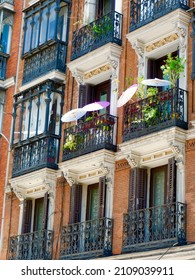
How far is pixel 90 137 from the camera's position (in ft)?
67.3

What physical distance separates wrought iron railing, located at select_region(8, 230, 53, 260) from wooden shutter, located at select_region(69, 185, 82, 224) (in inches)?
41.9

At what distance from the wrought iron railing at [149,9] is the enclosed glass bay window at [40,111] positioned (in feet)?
11.7

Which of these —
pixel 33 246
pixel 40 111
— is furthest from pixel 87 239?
pixel 40 111

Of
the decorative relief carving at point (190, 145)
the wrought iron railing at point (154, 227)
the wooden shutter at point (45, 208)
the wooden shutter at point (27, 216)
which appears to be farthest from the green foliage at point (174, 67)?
the wooden shutter at point (27, 216)

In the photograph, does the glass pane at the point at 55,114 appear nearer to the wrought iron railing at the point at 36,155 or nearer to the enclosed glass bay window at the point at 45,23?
the wrought iron railing at the point at 36,155

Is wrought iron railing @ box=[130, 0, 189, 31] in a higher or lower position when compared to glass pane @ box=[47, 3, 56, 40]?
lower

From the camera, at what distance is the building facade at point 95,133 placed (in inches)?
720

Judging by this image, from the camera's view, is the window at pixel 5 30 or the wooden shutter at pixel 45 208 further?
the window at pixel 5 30

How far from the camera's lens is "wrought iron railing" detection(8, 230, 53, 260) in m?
21.2

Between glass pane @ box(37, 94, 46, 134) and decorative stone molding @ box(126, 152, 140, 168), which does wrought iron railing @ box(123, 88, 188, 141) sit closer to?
decorative stone molding @ box(126, 152, 140, 168)

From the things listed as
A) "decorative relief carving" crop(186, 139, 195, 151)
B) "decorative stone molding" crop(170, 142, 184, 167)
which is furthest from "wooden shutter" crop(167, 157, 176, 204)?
"decorative relief carving" crop(186, 139, 195, 151)

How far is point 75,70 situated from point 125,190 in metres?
4.60
